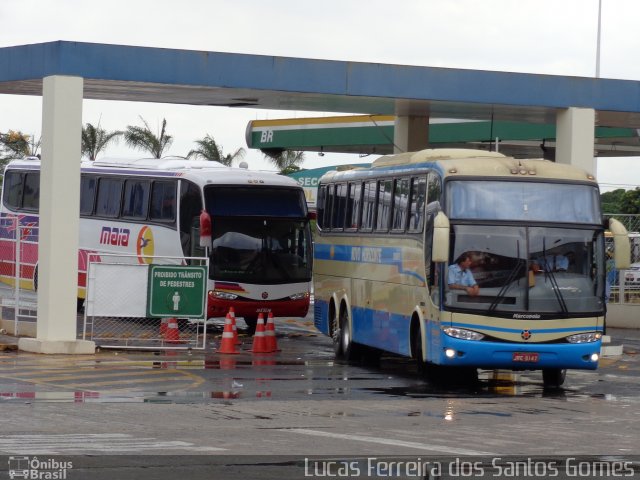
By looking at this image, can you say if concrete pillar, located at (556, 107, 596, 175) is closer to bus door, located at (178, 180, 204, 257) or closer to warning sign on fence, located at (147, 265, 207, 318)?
warning sign on fence, located at (147, 265, 207, 318)

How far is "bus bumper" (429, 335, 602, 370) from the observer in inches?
742

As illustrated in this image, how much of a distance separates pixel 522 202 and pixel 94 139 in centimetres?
4431

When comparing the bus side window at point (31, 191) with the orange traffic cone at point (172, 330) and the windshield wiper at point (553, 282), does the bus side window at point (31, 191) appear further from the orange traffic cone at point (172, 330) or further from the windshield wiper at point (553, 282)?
the windshield wiper at point (553, 282)

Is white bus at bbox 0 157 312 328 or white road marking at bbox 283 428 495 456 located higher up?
white bus at bbox 0 157 312 328

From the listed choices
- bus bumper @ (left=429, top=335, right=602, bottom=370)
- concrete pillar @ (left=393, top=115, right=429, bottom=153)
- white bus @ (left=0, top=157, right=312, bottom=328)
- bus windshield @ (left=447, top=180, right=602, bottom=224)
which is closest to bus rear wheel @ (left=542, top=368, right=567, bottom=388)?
bus bumper @ (left=429, top=335, right=602, bottom=370)

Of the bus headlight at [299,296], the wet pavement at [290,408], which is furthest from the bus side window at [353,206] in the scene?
the bus headlight at [299,296]

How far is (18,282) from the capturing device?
2542cm

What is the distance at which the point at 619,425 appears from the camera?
49.0ft

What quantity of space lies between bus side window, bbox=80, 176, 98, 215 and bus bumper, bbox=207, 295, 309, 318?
20.8 feet

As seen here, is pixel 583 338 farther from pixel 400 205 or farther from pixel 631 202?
pixel 631 202

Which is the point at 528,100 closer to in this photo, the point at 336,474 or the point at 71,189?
the point at 71,189

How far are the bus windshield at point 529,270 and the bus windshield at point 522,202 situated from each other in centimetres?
20

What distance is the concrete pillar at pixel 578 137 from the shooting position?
2669 centimetres

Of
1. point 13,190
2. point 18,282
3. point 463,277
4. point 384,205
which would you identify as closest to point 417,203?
point 384,205
